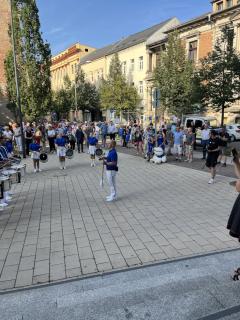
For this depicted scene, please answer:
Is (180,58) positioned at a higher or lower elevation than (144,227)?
higher

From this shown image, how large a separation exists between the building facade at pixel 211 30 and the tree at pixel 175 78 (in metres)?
4.42

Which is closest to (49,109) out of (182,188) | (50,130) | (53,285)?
(50,130)

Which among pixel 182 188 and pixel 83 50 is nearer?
pixel 182 188

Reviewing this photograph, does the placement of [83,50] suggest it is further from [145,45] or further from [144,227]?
[144,227]

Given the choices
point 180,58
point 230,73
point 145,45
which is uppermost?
point 145,45

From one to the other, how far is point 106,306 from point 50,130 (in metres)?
16.4

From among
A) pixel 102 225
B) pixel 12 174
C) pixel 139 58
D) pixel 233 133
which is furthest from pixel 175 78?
pixel 102 225

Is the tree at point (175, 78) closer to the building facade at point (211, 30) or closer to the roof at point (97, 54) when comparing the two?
the building facade at point (211, 30)

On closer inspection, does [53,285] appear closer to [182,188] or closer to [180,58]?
[182,188]

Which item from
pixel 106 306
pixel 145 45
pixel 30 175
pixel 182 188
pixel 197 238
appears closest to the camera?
pixel 106 306

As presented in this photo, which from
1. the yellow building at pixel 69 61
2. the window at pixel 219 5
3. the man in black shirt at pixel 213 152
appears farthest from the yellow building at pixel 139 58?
the man in black shirt at pixel 213 152

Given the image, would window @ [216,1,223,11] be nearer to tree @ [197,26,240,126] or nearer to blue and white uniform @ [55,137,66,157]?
tree @ [197,26,240,126]

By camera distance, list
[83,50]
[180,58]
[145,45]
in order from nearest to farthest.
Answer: [180,58] → [145,45] → [83,50]

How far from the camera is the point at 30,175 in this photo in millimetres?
12648
